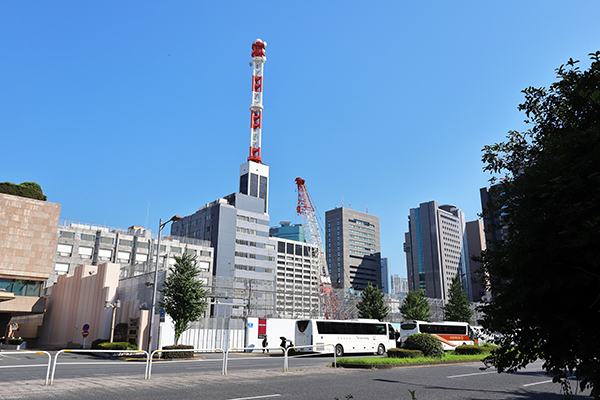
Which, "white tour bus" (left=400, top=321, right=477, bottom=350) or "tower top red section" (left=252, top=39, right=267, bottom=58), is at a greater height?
"tower top red section" (left=252, top=39, right=267, bottom=58)

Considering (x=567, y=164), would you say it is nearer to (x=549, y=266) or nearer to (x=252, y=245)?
(x=549, y=266)

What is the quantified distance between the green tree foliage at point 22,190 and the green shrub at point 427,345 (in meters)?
48.5

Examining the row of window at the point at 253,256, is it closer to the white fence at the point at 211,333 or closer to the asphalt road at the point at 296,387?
the white fence at the point at 211,333

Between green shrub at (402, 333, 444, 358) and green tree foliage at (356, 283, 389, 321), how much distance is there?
2991 cm

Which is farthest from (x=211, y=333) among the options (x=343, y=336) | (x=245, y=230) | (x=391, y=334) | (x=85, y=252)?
(x=245, y=230)

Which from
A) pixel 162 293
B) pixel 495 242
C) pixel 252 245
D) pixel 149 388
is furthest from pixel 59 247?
pixel 495 242

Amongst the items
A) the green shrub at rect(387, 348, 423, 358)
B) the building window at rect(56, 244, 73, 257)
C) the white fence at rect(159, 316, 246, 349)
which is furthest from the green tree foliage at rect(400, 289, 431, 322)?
the building window at rect(56, 244, 73, 257)

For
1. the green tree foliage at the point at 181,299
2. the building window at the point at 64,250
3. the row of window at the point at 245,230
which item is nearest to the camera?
the green tree foliage at the point at 181,299

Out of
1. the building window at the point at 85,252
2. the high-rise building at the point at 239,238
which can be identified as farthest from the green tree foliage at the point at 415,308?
the building window at the point at 85,252

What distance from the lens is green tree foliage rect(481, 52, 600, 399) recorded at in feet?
14.5

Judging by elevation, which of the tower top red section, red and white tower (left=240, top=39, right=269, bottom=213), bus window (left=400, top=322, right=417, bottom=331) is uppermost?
the tower top red section

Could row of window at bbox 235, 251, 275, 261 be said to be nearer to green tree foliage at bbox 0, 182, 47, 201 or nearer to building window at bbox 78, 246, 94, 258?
building window at bbox 78, 246, 94, 258

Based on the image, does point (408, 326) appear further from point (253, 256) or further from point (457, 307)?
point (253, 256)

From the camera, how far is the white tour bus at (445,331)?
36.8m
